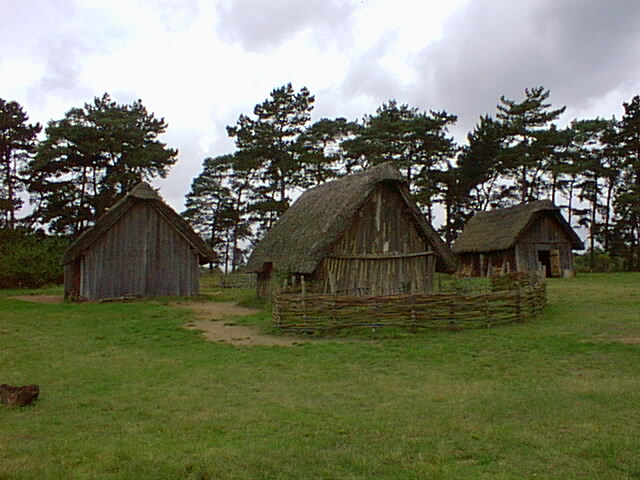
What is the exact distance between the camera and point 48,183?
4097cm

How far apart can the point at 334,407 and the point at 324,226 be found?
39.5 ft

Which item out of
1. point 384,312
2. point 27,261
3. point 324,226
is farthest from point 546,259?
point 27,261

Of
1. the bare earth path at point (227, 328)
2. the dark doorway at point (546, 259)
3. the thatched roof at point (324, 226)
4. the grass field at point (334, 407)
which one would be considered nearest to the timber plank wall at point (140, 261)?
the bare earth path at point (227, 328)

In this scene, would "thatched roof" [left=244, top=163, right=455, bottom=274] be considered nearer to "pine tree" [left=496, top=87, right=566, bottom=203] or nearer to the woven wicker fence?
the woven wicker fence

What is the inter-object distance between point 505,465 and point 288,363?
6010mm

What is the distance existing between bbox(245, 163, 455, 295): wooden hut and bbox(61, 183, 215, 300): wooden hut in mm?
5853

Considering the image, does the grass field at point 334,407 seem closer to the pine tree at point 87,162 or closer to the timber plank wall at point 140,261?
the timber plank wall at point 140,261

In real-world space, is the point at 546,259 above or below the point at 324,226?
below

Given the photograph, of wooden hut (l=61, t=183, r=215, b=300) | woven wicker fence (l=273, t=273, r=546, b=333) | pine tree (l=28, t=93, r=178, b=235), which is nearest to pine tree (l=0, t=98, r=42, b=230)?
pine tree (l=28, t=93, r=178, b=235)

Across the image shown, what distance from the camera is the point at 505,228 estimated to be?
1336 inches

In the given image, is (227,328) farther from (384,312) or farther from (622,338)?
(622,338)

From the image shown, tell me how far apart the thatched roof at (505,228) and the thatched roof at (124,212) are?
17.7 metres

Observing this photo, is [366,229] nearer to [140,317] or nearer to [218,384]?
[140,317]

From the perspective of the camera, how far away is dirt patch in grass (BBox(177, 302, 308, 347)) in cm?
1339
